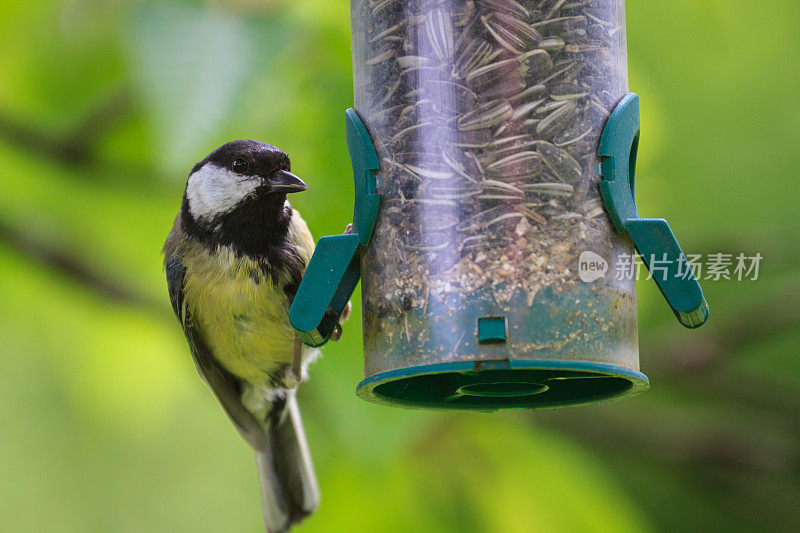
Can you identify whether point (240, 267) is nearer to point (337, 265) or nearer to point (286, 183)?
point (286, 183)

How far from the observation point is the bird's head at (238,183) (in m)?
3.30

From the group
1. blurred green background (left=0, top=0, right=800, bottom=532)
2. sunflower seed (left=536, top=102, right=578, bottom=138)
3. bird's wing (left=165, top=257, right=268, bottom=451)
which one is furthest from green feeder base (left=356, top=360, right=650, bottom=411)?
bird's wing (left=165, top=257, right=268, bottom=451)

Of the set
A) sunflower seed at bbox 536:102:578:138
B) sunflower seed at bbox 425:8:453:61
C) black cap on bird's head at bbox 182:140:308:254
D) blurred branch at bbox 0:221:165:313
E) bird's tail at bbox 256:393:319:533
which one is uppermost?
sunflower seed at bbox 425:8:453:61

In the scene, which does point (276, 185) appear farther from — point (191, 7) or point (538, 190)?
point (538, 190)

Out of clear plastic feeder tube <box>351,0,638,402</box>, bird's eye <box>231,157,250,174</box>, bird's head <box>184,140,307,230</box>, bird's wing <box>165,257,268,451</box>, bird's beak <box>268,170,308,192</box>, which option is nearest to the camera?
clear plastic feeder tube <box>351,0,638,402</box>

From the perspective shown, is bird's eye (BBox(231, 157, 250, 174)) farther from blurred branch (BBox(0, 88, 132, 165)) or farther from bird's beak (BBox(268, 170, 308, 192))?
blurred branch (BBox(0, 88, 132, 165))

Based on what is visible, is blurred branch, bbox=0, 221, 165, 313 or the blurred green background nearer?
the blurred green background

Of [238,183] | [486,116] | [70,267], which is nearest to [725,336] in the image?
[486,116]

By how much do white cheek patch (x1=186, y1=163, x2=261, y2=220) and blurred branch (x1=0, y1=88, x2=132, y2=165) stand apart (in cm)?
36

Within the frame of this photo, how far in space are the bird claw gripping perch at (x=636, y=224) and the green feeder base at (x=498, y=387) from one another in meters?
0.24

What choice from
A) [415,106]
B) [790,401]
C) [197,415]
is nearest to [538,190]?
[415,106]

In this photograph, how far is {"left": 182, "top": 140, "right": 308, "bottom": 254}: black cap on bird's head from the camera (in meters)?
3.33

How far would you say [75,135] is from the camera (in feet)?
11.8

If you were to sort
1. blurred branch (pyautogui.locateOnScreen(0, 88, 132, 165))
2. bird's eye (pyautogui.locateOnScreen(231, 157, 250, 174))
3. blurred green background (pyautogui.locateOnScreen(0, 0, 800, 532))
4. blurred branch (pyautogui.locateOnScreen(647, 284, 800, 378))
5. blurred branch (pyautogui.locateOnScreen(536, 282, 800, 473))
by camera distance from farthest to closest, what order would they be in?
blurred branch (pyautogui.locateOnScreen(536, 282, 800, 473)) → blurred branch (pyautogui.locateOnScreen(647, 284, 800, 378)) → blurred branch (pyautogui.locateOnScreen(0, 88, 132, 165)) → bird's eye (pyautogui.locateOnScreen(231, 157, 250, 174)) → blurred green background (pyautogui.locateOnScreen(0, 0, 800, 532))
